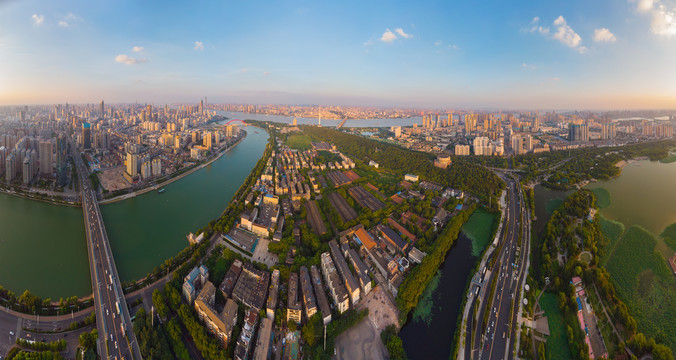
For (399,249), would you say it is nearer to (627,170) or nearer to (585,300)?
(585,300)

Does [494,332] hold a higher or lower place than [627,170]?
lower

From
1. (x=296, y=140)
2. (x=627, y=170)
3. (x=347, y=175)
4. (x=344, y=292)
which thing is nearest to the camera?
(x=344, y=292)

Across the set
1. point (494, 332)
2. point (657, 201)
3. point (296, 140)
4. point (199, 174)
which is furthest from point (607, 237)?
point (296, 140)

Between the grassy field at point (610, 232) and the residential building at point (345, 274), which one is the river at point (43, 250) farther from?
the grassy field at point (610, 232)

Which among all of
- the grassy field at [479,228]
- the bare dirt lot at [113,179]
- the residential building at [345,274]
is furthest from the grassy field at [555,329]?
the bare dirt lot at [113,179]

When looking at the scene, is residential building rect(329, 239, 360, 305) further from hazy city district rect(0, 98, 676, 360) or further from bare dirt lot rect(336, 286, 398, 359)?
bare dirt lot rect(336, 286, 398, 359)

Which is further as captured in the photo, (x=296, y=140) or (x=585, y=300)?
(x=296, y=140)
